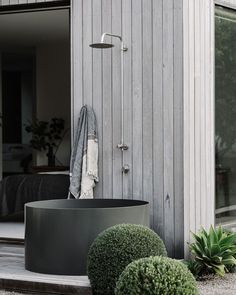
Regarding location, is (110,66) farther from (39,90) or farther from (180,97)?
(39,90)

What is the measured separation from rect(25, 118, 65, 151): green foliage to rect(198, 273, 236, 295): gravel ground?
7171 millimetres

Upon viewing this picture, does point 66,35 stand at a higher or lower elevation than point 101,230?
higher

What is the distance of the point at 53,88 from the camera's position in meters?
13.7

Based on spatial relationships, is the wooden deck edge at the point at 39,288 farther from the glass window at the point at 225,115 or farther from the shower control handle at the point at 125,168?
the glass window at the point at 225,115

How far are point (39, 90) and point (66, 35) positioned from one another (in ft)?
7.28

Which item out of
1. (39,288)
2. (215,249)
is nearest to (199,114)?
(215,249)

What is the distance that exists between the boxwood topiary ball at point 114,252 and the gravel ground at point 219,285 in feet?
2.81

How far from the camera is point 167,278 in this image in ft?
13.9

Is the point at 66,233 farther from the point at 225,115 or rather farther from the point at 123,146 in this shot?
the point at 225,115

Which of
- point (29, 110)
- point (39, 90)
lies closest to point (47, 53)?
point (39, 90)

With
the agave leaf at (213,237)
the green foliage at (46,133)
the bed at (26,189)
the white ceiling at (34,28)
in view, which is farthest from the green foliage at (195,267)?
the green foliage at (46,133)

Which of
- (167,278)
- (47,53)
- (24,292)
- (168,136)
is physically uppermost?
(47,53)

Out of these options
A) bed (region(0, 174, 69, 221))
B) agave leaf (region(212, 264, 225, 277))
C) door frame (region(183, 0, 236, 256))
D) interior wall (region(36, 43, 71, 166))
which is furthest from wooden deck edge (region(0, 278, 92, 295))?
interior wall (region(36, 43, 71, 166))

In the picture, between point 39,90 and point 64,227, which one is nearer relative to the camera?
point 64,227
